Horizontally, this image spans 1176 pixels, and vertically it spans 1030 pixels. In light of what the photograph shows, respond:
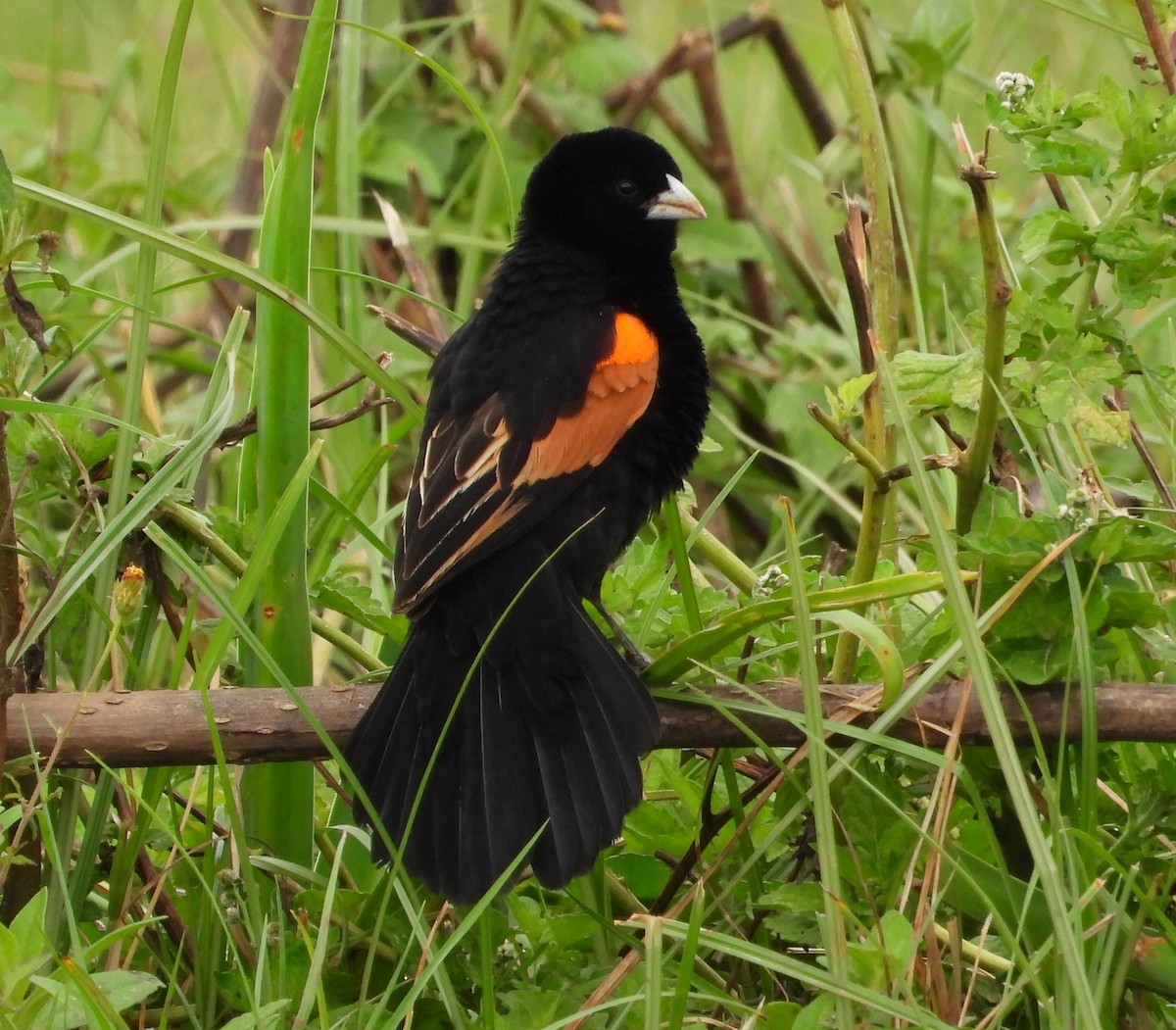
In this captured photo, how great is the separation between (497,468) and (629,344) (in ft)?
1.27

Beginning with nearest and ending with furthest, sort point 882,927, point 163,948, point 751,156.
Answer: point 882,927 < point 163,948 < point 751,156

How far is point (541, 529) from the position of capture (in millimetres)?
2547

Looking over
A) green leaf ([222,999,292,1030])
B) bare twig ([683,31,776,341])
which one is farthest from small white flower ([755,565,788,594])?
bare twig ([683,31,776,341])

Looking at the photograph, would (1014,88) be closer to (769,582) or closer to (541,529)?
(769,582)

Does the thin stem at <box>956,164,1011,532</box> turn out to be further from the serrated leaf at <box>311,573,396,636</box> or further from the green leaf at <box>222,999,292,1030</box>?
the green leaf at <box>222,999,292,1030</box>

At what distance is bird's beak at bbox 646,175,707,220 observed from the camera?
3088mm

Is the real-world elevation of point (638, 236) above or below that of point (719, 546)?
above

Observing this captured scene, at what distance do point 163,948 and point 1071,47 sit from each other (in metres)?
5.05

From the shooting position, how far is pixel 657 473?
266 cm

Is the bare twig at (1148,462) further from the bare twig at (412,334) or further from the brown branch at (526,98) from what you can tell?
the brown branch at (526,98)

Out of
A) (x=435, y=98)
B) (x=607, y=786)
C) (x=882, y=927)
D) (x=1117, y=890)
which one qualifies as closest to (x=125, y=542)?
(x=607, y=786)

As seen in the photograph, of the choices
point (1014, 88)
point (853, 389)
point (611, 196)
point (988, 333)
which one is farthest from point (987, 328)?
point (611, 196)

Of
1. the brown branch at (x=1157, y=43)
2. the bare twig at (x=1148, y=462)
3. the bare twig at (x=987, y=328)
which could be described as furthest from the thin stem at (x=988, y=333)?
the brown branch at (x=1157, y=43)

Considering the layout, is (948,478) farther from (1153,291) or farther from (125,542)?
(125,542)
